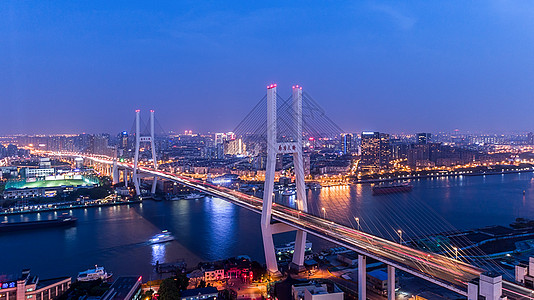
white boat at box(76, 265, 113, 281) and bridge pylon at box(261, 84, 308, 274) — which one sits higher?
bridge pylon at box(261, 84, 308, 274)

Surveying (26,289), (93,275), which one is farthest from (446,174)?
(26,289)

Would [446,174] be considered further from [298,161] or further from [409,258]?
[409,258]

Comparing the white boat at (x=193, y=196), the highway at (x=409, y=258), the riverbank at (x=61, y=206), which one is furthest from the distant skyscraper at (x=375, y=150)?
the highway at (x=409, y=258)

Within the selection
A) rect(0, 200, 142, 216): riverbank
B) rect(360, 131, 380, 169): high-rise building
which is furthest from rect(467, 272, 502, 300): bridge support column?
rect(360, 131, 380, 169): high-rise building

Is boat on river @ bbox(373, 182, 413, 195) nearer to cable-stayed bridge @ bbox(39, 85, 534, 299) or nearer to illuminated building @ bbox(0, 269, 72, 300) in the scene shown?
cable-stayed bridge @ bbox(39, 85, 534, 299)

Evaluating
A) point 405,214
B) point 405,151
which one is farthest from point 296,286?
point 405,151

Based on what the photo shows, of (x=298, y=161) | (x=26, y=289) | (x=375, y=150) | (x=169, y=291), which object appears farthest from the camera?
(x=375, y=150)
